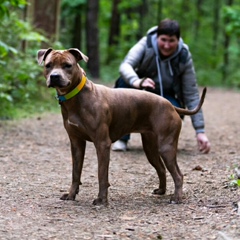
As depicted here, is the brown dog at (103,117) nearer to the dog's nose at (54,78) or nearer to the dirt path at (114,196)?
the dog's nose at (54,78)

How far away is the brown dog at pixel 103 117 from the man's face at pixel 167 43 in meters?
1.94

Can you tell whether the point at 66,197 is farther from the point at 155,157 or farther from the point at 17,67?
the point at 17,67

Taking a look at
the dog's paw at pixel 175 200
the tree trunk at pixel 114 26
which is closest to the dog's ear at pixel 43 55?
the dog's paw at pixel 175 200

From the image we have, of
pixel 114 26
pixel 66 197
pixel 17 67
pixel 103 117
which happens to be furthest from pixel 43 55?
pixel 114 26

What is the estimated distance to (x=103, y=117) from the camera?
511 centimetres

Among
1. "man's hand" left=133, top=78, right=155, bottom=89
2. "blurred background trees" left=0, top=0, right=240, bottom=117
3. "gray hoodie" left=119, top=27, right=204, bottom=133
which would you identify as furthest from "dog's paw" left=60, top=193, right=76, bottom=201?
"blurred background trees" left=0, top=0, right=240, bottom=117

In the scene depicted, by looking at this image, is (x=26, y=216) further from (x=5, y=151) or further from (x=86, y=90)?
(x=5, y=151)

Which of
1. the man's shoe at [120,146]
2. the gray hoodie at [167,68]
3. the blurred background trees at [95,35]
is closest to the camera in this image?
the gray hoodie at [167,68]

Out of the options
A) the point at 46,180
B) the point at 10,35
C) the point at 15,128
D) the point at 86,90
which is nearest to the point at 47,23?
the point at 10,35

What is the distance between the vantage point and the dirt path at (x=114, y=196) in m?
4.36

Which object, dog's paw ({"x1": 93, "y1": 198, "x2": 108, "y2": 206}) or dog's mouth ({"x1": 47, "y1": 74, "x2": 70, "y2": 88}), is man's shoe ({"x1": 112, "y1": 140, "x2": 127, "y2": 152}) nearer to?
dog's paw ({"x1": 93, "y1": 198, "x2": 108, "y2": 206})

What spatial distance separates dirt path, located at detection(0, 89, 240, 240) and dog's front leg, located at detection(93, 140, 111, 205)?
100mm

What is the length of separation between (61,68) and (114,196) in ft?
4.76

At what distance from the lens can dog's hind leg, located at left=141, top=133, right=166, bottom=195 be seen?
5.79 meters
